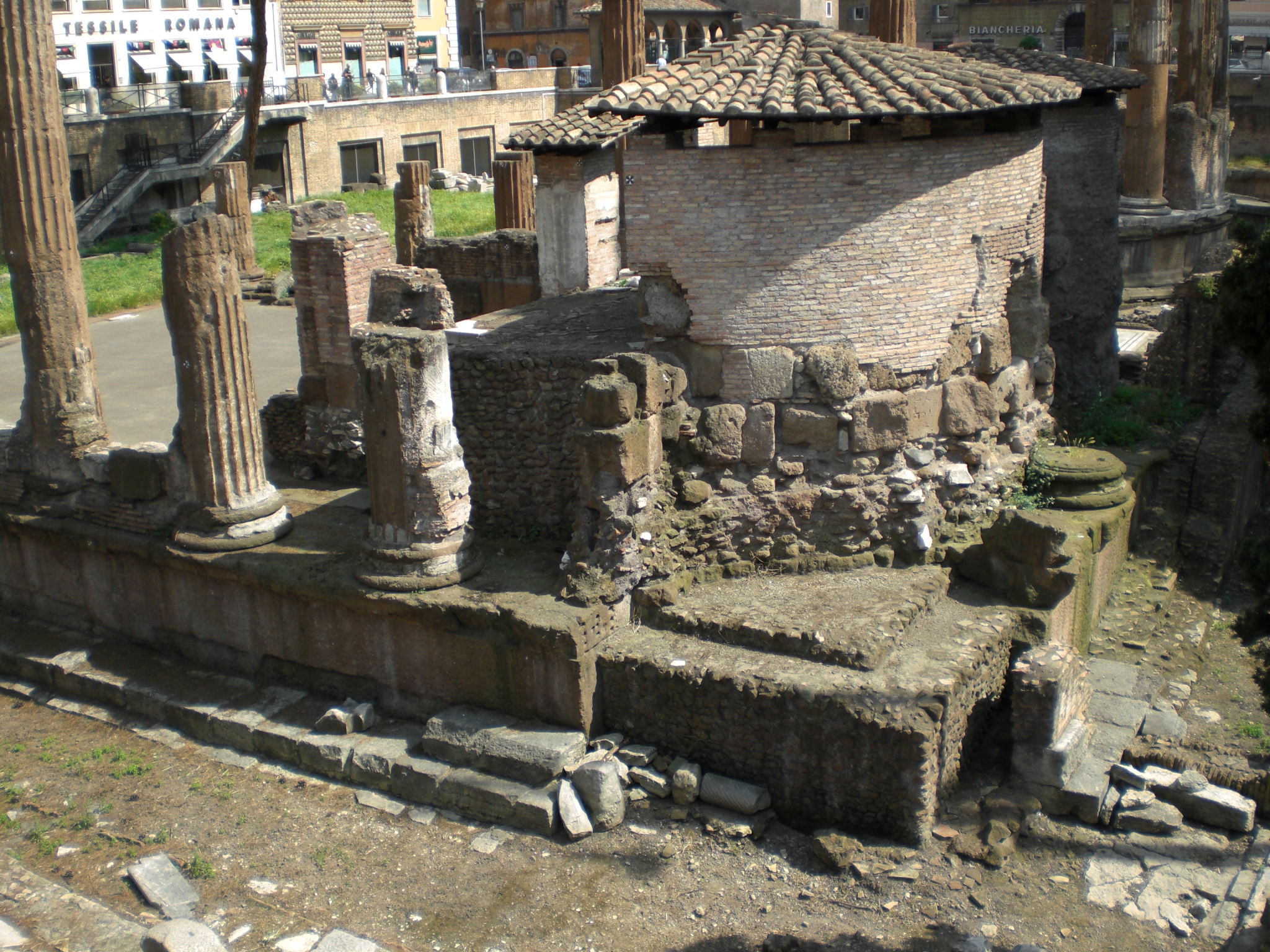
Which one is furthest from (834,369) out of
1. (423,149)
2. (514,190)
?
(423,149)

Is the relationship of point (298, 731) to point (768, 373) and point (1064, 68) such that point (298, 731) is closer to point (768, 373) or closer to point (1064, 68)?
point (768, 373)

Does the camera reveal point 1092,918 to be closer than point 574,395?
Yes

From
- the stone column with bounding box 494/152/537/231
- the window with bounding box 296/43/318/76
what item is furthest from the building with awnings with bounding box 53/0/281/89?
the stone column with bounding box 494/152/537/231

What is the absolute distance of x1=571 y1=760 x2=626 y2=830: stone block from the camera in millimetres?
8352

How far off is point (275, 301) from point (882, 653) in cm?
1702

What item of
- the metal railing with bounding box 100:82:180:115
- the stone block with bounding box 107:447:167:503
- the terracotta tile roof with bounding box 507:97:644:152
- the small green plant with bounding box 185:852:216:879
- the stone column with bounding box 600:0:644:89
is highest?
the metal railing with bounding box 100:82:180:115

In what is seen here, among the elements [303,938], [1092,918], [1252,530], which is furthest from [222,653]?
[1252,530]

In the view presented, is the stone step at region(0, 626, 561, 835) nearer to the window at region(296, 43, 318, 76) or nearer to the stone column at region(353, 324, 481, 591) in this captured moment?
the stone column at region(353, 324, 481, 591)

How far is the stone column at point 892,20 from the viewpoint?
13.7 m

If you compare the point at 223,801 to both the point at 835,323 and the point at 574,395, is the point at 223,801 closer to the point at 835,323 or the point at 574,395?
the point at 574,395

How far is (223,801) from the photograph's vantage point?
8.95 metres

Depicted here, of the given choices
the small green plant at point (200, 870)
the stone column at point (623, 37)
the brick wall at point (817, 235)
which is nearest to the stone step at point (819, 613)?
the brick wall at point (817, 235)

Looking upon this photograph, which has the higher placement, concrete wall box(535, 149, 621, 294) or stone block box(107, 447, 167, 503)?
concrete wall box(535, 149, 621, 294)

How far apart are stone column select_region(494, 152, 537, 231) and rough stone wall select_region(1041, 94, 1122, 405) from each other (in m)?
8.03
